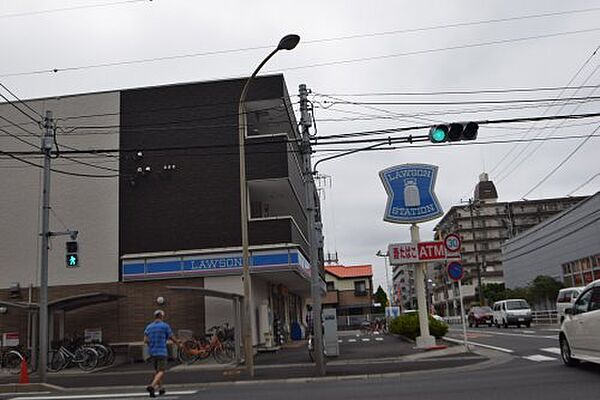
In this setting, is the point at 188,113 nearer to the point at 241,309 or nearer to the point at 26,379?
the point at 241,309

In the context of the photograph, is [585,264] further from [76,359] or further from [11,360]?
[11,360]

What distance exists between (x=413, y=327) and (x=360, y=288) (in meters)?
52.7

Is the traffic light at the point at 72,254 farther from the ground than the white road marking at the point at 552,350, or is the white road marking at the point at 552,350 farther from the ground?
the traffic light at the point at 72,254

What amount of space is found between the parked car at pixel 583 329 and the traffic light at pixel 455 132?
4.73m

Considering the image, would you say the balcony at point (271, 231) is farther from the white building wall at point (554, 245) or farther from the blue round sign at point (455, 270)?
the white building wall at point (554, 245)

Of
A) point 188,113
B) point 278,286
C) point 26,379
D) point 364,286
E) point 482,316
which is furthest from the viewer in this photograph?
point 364,286

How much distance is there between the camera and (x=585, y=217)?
43.4 m

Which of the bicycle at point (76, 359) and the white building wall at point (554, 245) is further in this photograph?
the white building wall at point (554, 245)

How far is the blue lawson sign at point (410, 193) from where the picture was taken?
75.9 feet

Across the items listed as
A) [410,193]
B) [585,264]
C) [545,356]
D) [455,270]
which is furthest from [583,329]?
[585,264]

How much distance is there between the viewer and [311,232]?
17234mm

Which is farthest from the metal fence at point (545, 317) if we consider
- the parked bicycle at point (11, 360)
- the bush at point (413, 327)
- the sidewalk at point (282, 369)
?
the parked bicycle at point (11, 360)

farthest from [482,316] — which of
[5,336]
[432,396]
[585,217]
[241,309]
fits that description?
[432,396]

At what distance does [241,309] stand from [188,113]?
29.3ft
